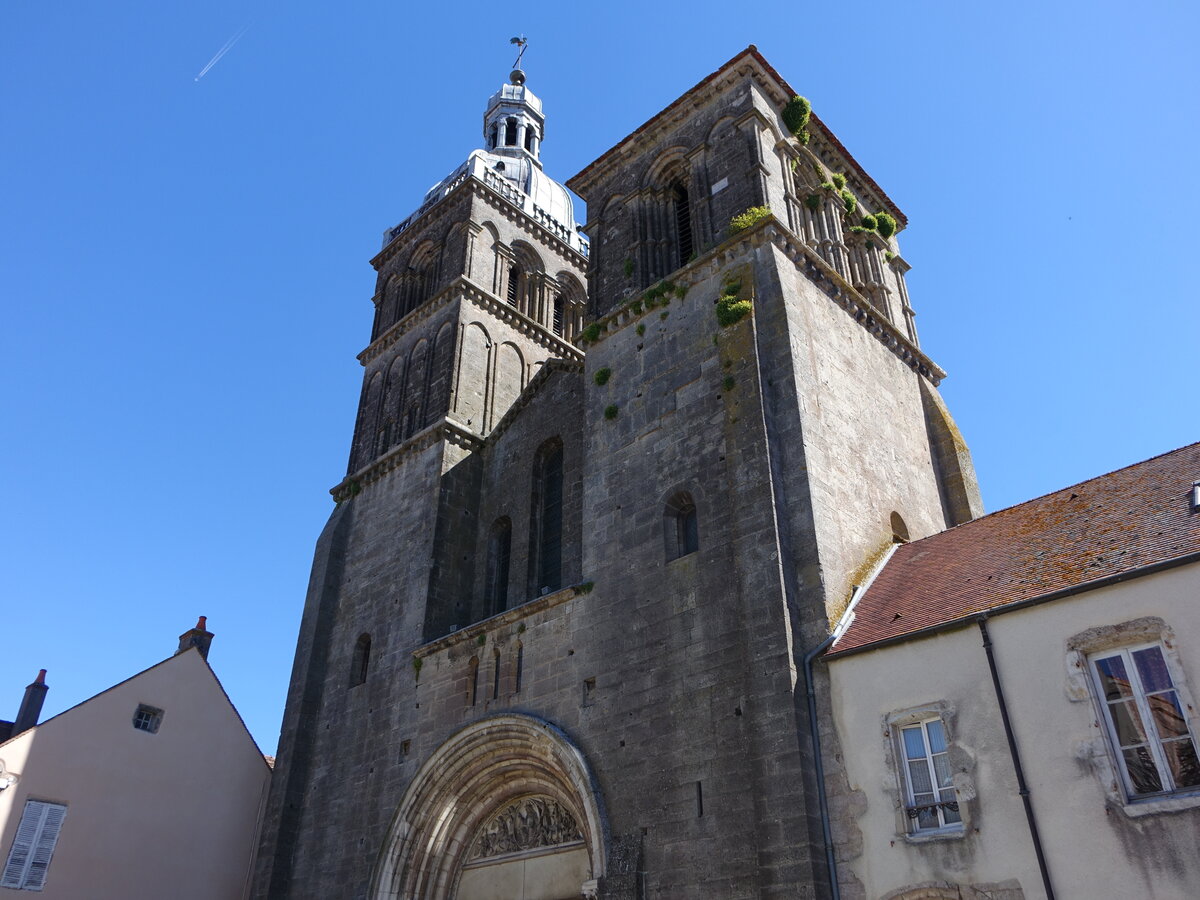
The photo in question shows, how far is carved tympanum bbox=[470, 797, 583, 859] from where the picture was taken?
13.9 meters

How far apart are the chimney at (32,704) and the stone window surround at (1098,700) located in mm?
20266

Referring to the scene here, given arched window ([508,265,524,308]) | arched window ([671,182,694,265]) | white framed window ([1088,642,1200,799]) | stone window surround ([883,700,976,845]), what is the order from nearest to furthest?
white framed window ([1088,642,1200,799]) < stone window surround ([883,700,976,845]) < arched window ([671,182,694,265]) < arched window ([508,265,524,308])

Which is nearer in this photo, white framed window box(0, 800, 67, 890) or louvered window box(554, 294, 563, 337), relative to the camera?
white framed window box(0, 800, 67, 890)

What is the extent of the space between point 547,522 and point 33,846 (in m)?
10.0

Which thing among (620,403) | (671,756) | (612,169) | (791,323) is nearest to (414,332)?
(612,169)

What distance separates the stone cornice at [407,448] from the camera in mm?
19406

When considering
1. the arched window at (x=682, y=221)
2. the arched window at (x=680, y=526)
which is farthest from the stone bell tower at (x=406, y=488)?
the arched window at (x=680, y=526)

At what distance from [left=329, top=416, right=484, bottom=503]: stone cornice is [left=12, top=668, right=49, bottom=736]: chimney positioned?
749 centimetres

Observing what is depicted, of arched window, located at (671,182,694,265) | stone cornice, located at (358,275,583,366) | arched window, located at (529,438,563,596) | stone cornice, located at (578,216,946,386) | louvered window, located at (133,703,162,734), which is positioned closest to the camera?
stone cornice, located at (578,216,946,386)

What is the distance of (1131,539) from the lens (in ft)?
33.5

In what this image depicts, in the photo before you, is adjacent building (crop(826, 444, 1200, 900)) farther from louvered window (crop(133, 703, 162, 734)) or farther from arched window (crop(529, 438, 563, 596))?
louvered window (crop(133, 703, 162, 734))

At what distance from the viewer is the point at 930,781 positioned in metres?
9.85

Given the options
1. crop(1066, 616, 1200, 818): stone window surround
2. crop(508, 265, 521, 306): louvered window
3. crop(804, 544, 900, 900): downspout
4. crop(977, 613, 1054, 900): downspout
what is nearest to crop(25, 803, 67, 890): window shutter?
crop(804, 544, 900, 900): downspout

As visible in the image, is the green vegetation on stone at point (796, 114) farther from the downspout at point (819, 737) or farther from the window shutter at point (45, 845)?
the window shutter at point (45, 845)
